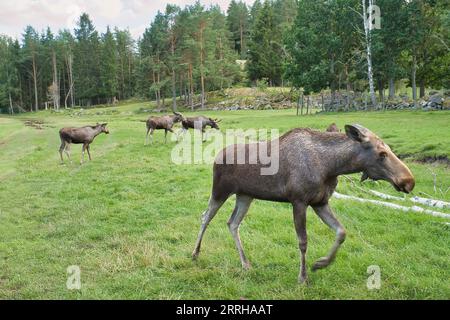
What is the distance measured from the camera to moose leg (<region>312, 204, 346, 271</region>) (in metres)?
5.95

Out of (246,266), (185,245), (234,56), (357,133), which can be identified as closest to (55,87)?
(234,56)

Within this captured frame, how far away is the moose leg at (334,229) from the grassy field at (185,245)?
32 centimetres

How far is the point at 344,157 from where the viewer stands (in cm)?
593

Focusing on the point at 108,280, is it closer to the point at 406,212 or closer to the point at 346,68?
the point at 406,212

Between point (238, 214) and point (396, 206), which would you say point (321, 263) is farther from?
point (396, 206)

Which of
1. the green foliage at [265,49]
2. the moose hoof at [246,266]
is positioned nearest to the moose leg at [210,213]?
the moose hoof at [246,266]

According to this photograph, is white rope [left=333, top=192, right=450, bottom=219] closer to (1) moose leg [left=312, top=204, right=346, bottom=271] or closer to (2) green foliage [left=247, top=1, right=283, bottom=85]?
(1) moose leg [left=312, top=204, right=346, bottom=271]

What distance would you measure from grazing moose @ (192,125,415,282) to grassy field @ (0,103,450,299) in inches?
38.5

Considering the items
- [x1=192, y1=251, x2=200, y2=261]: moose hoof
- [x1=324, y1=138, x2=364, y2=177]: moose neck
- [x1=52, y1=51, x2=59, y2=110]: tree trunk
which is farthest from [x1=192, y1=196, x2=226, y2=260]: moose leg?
[x1=52, y1=51, x2=59, y2=110]: tree trunk

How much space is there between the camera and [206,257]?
738cm

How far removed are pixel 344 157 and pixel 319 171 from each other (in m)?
0.40
